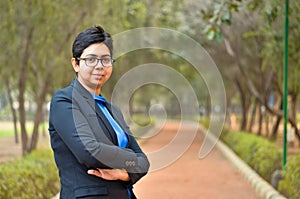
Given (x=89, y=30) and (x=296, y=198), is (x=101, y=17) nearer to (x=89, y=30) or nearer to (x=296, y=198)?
(x=296, y=198)

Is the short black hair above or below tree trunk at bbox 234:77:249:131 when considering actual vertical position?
above

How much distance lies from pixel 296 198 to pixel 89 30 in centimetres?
594

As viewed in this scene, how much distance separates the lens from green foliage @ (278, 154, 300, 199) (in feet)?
27.0

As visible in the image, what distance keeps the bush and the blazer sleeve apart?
4250 millimetres

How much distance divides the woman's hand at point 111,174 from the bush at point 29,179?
421cm

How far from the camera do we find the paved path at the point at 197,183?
10.2 m

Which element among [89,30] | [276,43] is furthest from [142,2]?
[89,30]

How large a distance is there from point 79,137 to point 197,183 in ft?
31.8

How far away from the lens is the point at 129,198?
280cm

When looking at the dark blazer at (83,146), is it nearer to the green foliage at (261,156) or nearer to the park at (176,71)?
the park at (176,71)

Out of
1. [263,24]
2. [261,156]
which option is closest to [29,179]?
[261,156]

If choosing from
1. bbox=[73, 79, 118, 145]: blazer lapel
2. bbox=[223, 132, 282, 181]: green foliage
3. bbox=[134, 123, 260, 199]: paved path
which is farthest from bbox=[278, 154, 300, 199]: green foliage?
bbox=[73, 79, 118, 145]: blazer lapel

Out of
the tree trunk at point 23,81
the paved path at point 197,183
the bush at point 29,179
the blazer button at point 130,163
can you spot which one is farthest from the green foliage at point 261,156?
the blazer button at point 130,163

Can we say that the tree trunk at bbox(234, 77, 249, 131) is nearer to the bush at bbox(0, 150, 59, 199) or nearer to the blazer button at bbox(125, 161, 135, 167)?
the bush at bbox(0, 150, 59, 199)
